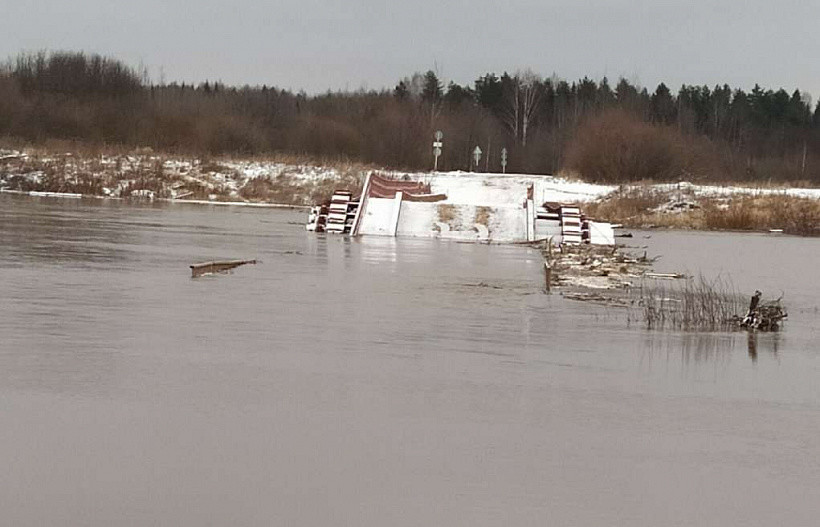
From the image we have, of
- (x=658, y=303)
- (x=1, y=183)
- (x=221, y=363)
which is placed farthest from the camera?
(x=1, y=183)

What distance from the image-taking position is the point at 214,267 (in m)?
18.1

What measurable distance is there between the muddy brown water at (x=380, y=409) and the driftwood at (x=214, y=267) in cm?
24

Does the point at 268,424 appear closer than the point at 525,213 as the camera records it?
Yes

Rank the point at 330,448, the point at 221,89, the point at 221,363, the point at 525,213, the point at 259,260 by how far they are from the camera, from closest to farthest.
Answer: the point at 330,448 < the point at 221,363 < the point at 259,260 < the point at 525,213 < the point at 221,89

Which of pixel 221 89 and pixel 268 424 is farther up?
pixel 221 89

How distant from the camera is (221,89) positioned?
122 m

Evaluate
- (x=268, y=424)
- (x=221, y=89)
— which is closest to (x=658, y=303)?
(x=268, y=424)

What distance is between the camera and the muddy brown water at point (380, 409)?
20.6 feet

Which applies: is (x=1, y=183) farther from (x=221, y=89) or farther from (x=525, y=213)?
(x=221, y=89)

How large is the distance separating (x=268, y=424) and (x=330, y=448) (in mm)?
706

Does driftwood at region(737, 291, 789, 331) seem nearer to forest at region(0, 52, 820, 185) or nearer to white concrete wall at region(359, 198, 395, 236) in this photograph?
white concrete wall at region(359, 198, 395, 236)

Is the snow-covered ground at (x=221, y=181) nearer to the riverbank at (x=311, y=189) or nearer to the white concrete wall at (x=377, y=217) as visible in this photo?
the riverbank at (x=311, y=189)

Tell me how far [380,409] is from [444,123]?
3617 inches

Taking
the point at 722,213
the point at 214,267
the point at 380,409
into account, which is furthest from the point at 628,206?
the point at 380,409
